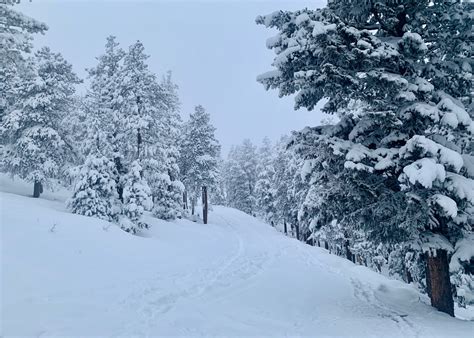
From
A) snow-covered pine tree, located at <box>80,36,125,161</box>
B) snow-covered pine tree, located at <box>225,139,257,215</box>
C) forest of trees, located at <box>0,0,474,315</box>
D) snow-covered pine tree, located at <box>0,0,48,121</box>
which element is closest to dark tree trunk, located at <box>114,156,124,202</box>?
snow-covered pine tree, located at <box>80,36,125,161</box>

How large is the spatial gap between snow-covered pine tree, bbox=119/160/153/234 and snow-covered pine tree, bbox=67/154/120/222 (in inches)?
34.8

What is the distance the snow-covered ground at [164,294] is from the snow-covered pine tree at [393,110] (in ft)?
7.72

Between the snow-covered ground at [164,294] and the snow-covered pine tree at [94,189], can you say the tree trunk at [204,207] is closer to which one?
the snow-covered pine tree at [94,189]

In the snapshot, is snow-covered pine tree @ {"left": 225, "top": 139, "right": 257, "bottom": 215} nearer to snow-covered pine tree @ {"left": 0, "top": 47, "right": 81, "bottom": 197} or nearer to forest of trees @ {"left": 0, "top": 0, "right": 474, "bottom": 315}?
snow-covered pine tree @ {"left": 0, "top": 47, "right": 81, "bottom": 197}

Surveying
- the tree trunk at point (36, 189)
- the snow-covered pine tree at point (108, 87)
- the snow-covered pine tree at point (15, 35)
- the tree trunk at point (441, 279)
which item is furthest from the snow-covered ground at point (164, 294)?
the tree trunk at point (36, 189)

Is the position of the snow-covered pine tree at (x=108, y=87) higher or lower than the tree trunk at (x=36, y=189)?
higher

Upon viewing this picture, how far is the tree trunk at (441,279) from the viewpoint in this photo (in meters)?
9.17

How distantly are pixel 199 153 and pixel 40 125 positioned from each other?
17126 mm

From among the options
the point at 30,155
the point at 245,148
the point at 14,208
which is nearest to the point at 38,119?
the point at 30,155

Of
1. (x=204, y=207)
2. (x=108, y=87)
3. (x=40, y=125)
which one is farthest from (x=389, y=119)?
(x=204, y=207)

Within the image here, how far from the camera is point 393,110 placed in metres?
9.23

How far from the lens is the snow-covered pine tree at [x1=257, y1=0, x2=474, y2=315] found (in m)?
8.05

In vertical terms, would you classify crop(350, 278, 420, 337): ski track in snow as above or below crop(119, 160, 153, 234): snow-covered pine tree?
below

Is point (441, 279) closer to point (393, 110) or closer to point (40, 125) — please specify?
point (393, 110)
